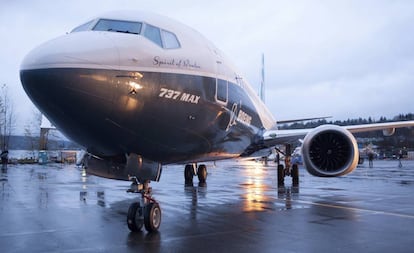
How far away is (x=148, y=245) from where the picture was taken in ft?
21.1

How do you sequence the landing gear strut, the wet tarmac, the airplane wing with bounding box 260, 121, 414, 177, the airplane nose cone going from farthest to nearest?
the landing gear strut, the airplane wing with bounding box 260, 121, 414, 177, the wet tarmac, the airplane nose cone

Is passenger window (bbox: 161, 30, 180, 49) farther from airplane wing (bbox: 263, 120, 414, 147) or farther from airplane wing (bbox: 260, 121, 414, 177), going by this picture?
airplane wing (bbox: 263, 120, 414, 147)

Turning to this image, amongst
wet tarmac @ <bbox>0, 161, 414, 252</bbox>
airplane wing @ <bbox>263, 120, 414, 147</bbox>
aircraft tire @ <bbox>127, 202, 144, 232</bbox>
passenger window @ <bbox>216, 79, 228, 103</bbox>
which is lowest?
wet tarmac @ <bbox>0, 161, 414, 252</bbox>

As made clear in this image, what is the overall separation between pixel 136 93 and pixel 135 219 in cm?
275

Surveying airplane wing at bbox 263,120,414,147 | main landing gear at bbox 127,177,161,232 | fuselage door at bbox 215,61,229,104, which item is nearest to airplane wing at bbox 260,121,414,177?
fuselage door at bbox 215,61,229,104

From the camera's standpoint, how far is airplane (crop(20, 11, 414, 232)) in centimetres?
530

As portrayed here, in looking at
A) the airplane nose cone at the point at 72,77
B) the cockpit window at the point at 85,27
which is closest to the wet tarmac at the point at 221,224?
the airplane nose cone at the point at 72,77

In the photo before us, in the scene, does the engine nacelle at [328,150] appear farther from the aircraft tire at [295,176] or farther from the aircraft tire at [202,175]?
the aircraft tire at [202,175]

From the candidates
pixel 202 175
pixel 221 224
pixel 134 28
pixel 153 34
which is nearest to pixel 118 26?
pixel 134 28

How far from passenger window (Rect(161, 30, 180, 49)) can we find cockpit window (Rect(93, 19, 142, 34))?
44 centimetres

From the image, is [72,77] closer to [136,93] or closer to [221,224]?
[136,93]

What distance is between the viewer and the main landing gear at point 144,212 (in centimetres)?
740

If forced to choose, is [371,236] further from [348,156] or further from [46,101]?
[46,101]

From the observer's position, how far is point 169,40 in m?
6.73
